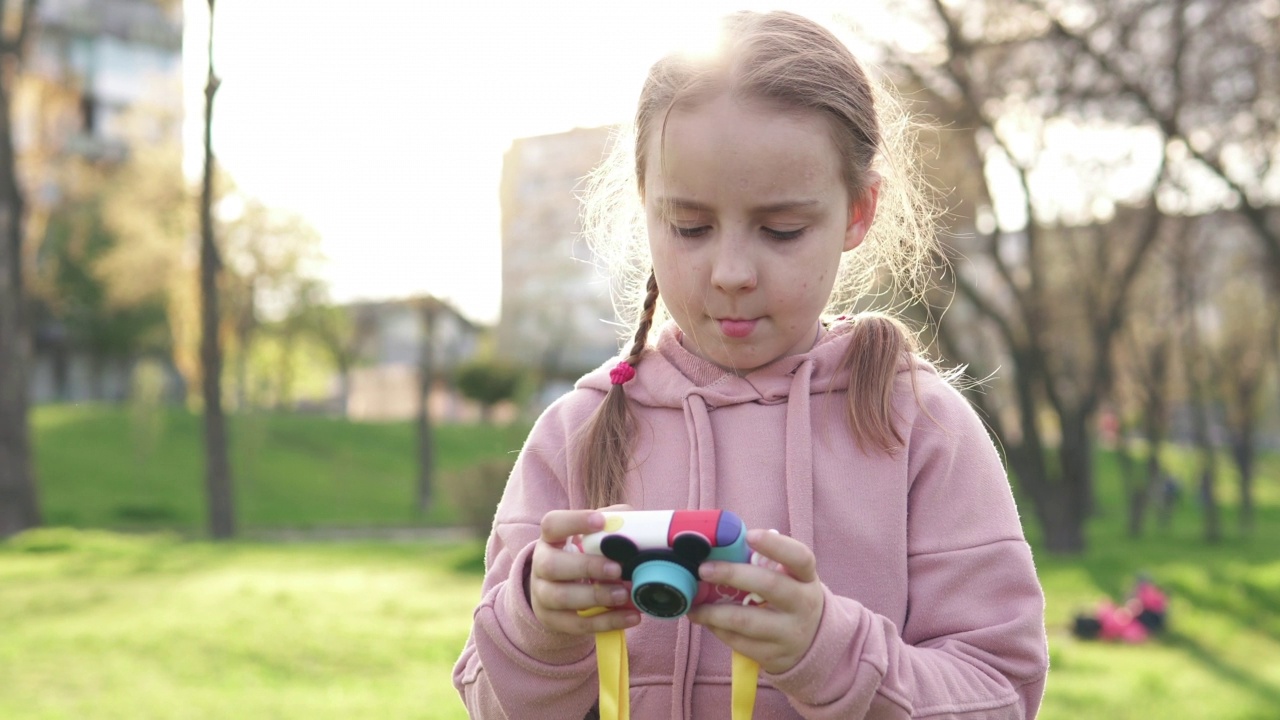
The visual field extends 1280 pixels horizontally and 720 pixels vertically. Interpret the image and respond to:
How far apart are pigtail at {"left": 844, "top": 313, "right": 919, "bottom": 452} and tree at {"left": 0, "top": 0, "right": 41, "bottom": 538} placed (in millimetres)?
15974

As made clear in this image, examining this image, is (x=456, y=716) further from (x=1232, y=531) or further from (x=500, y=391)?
(x=500, y=391)

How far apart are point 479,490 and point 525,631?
13718 millimetres

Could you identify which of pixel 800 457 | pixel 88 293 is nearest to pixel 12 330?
pixel 800 457

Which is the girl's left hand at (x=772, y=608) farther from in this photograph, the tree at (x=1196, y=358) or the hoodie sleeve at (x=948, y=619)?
the tree at (x=1196, y=358)

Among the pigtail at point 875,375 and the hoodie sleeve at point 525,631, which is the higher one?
the pigtail at point 875,375

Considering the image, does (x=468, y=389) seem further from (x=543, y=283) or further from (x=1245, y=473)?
(x=1245, y=473)

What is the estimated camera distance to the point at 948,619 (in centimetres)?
181

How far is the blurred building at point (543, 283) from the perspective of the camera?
2533cm

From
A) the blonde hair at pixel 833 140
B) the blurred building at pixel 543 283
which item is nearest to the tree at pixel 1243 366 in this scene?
the blurred building at pixel 543 283

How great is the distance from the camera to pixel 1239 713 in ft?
22.0

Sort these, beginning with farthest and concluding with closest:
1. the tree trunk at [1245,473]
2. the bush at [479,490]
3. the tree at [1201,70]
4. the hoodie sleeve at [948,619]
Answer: the tree trunk at [1245,473], the bush at [479,490], the tree at [1201,70], the hoodie sleeve at [948,619]

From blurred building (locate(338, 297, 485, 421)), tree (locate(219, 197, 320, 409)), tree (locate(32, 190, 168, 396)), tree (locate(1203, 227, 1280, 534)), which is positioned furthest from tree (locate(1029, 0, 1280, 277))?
blurred building (locate(338, 297, 485, 421))

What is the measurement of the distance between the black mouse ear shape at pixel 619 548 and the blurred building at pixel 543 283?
2144cm

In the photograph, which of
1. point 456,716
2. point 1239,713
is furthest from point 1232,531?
point 456,716
